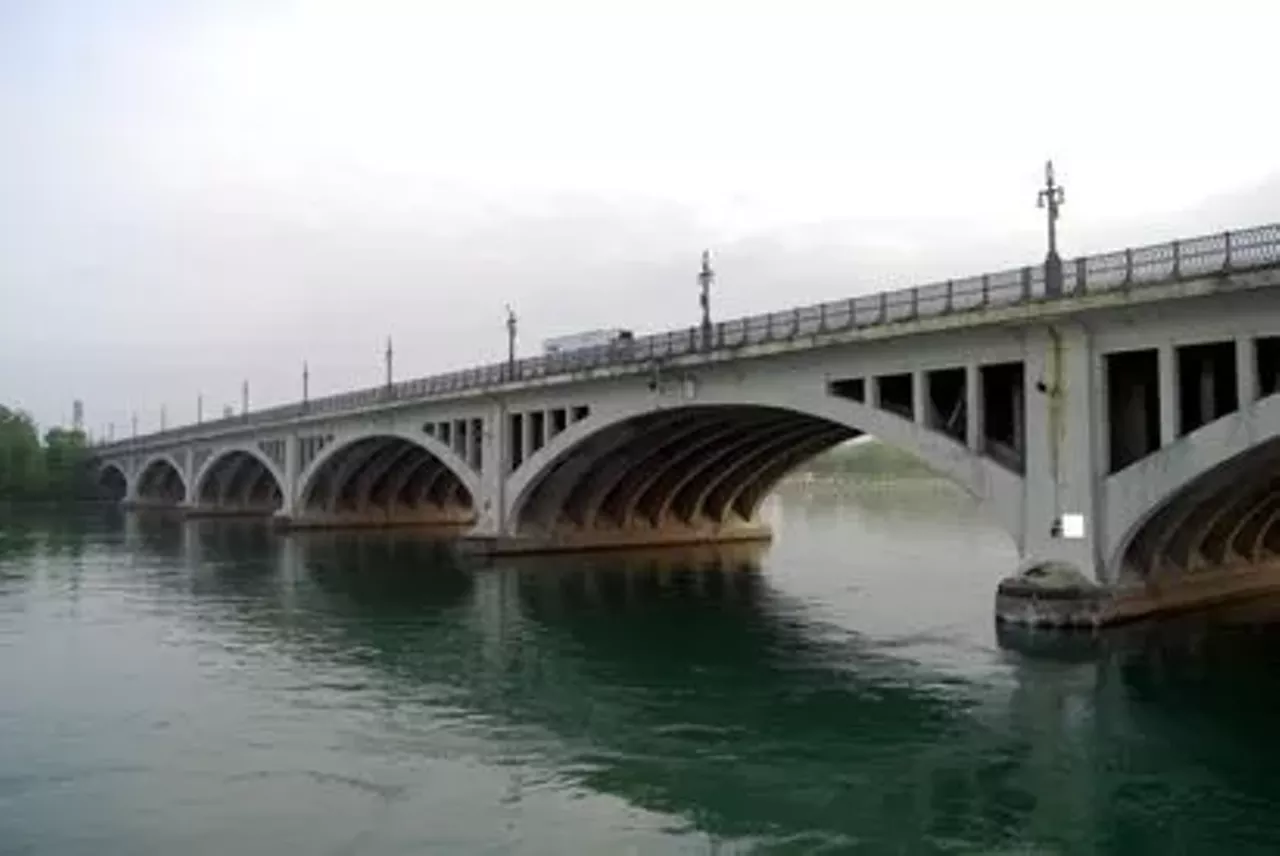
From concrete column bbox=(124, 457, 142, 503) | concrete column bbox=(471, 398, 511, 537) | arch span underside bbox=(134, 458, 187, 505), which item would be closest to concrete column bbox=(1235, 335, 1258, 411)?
concrete column bbox=(471, 398, 511, 537)

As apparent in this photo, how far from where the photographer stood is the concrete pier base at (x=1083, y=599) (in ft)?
96.0

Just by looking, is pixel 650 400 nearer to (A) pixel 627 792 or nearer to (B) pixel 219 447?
(A) pixel 627 792

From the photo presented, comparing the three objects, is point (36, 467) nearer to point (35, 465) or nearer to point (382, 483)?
point (35, 465)

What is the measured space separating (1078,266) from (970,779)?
592 inches

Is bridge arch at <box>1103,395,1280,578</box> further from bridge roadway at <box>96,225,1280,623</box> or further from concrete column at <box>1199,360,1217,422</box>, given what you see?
concrete column at <box>1199,360,1217,422</box>

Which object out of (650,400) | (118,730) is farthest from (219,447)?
(118,730)

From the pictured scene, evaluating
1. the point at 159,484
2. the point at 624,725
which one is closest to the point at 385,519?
the point at 159,484

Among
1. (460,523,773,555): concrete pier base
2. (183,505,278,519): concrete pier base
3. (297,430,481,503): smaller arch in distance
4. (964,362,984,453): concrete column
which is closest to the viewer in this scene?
(964,362,984,453): concrete column

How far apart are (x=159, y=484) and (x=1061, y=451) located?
11915 centimetres

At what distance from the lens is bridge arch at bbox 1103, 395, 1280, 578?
2534 centimetres

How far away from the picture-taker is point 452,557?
58.7m

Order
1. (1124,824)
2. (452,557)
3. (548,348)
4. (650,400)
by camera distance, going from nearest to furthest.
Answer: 1. (1124,824)
2. (650,400)
3. (452,557)
4. (548,348)

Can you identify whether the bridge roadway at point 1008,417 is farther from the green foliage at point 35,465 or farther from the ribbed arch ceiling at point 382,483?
the green foliage at point 35,465

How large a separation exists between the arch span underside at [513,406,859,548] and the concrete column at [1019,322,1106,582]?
16174 mm
